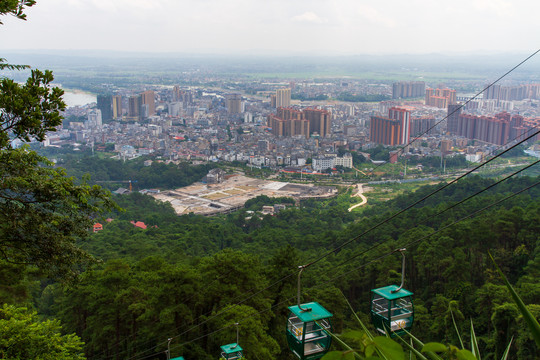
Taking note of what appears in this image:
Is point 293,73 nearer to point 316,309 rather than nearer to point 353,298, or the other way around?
point 353,298

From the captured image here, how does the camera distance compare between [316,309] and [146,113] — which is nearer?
[316,309]

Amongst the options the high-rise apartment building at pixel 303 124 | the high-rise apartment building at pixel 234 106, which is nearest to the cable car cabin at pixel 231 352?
the high-rise apartment building at pixel 303 124

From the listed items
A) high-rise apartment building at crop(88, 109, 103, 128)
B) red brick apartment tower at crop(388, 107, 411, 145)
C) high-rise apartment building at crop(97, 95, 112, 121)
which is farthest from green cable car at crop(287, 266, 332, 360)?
high-rise apartment building at crop(97, 95, 112, 121)

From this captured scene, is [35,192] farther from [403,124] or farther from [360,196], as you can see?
[403,124]

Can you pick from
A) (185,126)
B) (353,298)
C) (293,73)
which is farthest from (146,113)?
(293,73)

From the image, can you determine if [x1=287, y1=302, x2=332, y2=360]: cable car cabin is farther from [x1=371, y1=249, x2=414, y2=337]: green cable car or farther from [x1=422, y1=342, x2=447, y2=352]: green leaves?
[x1=422, y1=342, x2=447, y2=352]: green leaves

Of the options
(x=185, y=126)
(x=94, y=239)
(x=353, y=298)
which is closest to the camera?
(x=353, y=298)

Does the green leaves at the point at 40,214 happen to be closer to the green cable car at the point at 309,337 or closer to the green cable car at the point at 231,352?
the green cable car at the point at 309,337
